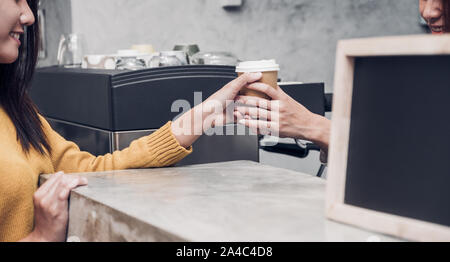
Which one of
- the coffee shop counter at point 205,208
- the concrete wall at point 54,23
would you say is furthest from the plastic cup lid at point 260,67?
the concrete wall at point 54,23

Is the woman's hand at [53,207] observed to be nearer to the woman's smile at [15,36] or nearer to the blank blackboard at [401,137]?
the woman's smile at [15,36]

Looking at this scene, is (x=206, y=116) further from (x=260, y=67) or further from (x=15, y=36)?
(x=15, y=36)

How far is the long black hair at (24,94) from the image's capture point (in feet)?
3.78

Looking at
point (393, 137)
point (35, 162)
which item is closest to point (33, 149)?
point (35, 162)

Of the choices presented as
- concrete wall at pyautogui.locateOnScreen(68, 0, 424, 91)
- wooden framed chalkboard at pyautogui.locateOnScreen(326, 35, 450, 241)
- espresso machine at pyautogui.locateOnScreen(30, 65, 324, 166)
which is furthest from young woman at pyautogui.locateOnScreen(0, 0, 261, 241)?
concrete wall at pyautogui.locateOnScreen(68, 0, 424, 91)

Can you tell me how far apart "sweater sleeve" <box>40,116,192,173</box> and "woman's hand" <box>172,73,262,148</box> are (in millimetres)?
23

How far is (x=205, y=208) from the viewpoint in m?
0.74

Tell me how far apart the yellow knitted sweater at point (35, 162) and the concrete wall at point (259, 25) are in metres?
1.79

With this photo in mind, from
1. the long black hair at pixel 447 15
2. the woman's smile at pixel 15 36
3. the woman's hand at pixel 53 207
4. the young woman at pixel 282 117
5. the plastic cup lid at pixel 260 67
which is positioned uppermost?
the long black hair at pixel 447 15

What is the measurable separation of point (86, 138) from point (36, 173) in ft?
1.64

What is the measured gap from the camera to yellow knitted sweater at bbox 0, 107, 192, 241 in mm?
973

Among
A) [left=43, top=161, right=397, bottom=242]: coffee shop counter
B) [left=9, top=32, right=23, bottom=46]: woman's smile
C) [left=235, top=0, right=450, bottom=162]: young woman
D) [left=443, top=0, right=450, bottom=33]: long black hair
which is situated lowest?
[left=43, top=161, right=397, bottom=242]: coffee shop counter

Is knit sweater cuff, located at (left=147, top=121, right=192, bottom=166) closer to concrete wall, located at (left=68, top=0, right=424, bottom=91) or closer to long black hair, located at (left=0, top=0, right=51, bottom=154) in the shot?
long black hair, located at (left=0, top=0, right=51, bottom=154)
